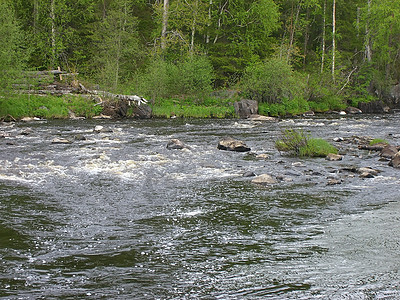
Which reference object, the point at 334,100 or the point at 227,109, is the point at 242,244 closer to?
the point at 227,109

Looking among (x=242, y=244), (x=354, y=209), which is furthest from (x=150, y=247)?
(x=354, y=209)

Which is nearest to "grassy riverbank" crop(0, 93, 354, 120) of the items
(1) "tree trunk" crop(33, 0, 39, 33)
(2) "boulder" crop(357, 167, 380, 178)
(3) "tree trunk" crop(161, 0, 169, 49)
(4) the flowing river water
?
(3) "tree trunk" crop(161, 0, 169, 49)

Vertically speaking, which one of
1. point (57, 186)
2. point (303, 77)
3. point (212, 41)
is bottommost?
point (57, 186)

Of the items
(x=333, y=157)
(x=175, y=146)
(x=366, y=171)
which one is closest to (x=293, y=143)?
(x=333, y=157)

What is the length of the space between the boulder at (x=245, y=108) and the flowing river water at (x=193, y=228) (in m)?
21.4

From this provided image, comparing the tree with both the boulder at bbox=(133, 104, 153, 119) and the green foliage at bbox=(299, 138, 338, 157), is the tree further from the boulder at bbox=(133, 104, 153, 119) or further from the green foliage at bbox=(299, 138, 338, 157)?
the green foliage at bbox=(299, 138, 338, 157)

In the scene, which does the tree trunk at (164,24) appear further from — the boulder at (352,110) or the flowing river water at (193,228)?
the flowing river water at (193,228)

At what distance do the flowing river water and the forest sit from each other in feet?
69.2

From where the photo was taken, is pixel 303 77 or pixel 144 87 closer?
pixel 144 87

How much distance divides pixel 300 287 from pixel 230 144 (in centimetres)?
1449

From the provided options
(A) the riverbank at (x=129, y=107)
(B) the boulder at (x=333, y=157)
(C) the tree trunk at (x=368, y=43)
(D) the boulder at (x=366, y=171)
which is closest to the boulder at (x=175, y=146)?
(B) the boulder at (x=333, y=157)

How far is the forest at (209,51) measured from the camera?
4128 cm

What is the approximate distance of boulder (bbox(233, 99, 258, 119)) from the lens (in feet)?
131

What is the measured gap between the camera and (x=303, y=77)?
46.2 meters
